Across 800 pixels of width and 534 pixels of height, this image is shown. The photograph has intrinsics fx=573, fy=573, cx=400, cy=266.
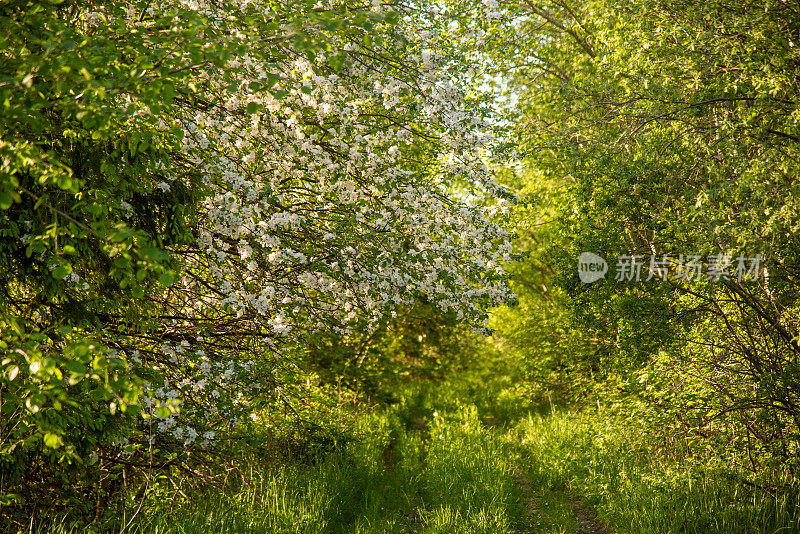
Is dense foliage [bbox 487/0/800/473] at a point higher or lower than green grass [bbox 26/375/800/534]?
higher

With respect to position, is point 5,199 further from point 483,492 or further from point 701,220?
point 483,492

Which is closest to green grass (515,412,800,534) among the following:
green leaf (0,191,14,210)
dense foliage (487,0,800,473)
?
dense foliage (487,0,800,473)

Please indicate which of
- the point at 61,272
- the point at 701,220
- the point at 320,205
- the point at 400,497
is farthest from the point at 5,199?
the point at 400,497

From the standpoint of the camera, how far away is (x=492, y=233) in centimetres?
704

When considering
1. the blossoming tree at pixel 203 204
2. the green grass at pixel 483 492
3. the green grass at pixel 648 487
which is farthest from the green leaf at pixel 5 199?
the green grass at pixel 648 487

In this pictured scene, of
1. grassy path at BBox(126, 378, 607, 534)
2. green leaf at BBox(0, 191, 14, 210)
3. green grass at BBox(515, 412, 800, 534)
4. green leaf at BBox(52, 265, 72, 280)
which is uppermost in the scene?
green leaf at BBox(0, 191, 14, 210)

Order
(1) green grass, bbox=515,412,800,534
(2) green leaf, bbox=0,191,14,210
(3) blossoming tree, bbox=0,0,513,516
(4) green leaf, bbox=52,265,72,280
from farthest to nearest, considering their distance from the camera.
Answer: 1. (1) green grass, bbox=515,412,800,534
2. (3) blossoming tree, bbox=0,0,513,516
3. (4) green leaf, bbox=52,265,72,280
4. (2) green leaf, bbox=0,191,14,210

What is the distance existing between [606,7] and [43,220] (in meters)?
6.79

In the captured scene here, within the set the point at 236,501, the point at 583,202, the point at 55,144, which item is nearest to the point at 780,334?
the point at 583,202

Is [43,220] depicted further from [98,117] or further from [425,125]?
[425,125]

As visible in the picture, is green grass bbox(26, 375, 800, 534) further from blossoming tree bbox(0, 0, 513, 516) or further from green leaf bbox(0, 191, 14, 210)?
green leaf bbox(0, 191, 14, 210)

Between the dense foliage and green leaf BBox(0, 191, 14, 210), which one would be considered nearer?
green leaf BBox(0, 191, 14, 210)

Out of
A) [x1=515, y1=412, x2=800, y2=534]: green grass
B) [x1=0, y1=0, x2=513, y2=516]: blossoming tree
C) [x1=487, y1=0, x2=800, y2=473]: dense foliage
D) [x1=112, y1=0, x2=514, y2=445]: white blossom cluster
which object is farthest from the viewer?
[x1=487, y1=0, x2=800, y2=473]: dense foliage

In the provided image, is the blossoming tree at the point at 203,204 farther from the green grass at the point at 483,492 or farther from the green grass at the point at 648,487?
the green grass at the point at 648,487
